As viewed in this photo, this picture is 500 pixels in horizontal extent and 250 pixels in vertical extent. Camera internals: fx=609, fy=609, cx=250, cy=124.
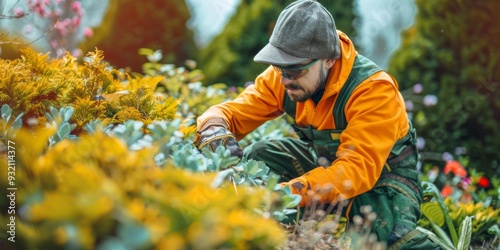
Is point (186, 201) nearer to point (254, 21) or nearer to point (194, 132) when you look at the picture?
point (194, 132)

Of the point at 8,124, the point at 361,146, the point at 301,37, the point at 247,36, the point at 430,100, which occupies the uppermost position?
the point at 301,37

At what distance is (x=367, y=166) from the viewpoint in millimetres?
2656

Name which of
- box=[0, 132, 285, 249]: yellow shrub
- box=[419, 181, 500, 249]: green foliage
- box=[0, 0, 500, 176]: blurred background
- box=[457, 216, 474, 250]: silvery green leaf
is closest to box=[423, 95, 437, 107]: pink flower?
box=[0, 0, 500, 176]: blurred background

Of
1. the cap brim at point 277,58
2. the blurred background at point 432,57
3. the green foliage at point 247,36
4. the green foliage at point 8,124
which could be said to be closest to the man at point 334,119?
the cap brim at point 277,58

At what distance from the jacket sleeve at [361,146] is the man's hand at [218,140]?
374 mm

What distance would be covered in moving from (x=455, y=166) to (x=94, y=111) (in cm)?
306

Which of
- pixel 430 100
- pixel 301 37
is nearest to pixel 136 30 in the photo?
pixel 430 100

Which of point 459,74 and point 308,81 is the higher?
point 308,81

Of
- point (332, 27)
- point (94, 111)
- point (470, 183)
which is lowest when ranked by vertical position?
point (470, 183)

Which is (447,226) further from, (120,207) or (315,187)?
(120,207)

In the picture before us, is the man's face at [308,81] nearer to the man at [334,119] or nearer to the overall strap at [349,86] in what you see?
the man at [334,119]

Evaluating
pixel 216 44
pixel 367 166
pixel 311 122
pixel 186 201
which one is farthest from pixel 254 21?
pixel 186 201

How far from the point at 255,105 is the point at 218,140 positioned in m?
0.49

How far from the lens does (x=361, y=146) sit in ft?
8.71
